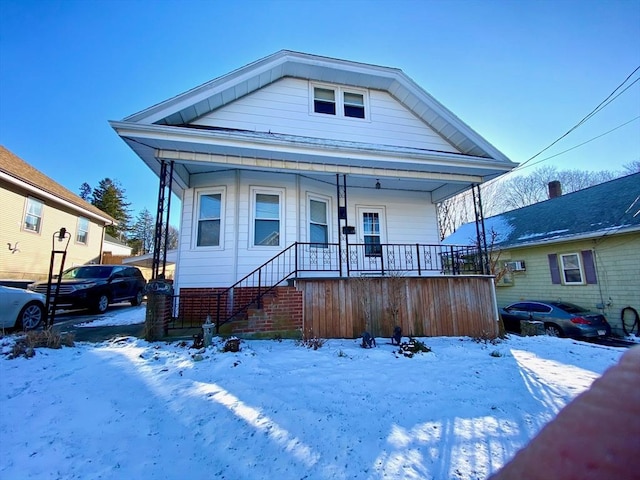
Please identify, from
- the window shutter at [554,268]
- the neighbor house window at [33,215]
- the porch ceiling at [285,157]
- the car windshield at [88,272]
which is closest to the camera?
the porch ceiling at [285,157]

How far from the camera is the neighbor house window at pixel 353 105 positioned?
29.3 feet

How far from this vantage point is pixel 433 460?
2500 mm

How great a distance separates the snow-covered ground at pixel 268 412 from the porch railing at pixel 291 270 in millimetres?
1784

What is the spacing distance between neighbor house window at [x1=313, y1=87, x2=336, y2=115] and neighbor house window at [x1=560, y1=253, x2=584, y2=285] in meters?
10.7

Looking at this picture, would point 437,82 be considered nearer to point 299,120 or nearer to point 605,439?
point 299,120

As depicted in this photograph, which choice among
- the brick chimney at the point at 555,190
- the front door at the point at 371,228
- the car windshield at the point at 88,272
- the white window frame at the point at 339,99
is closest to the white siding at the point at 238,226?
the front door at the point at 371,228

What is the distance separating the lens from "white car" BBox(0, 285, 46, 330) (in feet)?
19.8

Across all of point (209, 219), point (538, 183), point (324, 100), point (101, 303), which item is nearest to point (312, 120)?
point (324, 100)

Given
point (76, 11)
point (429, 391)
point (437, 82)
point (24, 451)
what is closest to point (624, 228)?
point (437, 82)

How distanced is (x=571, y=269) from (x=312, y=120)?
11352mm

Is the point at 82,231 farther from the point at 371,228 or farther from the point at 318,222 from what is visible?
the point at 371,228

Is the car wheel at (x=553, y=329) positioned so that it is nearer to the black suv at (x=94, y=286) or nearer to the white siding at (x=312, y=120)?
the white siding at (x=312, y=120)

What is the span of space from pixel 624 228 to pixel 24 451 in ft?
47.3

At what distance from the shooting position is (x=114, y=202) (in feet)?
114
